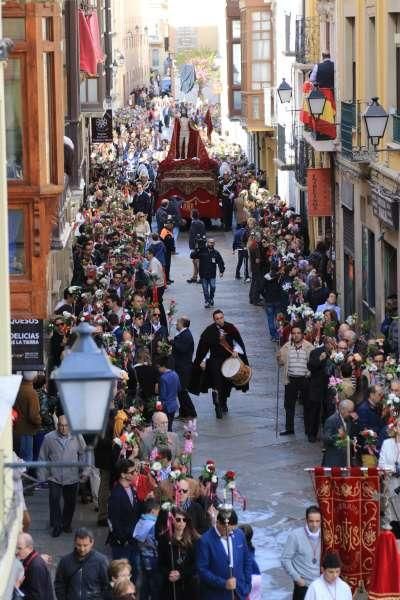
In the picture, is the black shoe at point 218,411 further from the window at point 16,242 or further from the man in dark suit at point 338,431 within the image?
the window at point 16,242

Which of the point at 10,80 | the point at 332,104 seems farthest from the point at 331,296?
the point at 10,80

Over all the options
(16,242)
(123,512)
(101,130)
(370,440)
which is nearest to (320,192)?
(16,242)

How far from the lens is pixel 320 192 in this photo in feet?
118

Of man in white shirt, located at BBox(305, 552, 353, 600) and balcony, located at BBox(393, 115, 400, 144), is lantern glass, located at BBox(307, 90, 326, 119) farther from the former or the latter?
man in white shirt, located at BBox(305, 552, 353, 600)

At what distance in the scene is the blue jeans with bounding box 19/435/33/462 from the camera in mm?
20281

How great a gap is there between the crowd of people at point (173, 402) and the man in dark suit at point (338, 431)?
18mm

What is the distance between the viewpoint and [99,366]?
912 centimetres

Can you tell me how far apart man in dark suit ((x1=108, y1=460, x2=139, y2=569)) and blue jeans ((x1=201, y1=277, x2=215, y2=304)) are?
64.1 ft

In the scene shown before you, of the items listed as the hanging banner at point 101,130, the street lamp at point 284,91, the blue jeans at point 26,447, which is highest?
the street lamp at point 284,91

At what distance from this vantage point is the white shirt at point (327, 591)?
1337 cm

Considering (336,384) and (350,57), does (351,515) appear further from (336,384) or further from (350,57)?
(350,57)

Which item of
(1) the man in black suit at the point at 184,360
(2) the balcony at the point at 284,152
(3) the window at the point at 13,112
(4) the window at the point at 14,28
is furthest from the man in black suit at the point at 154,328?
(2) the balcony at the point at 284,152

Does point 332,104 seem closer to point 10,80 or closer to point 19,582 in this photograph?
point 10,80

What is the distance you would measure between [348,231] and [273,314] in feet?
9.08
